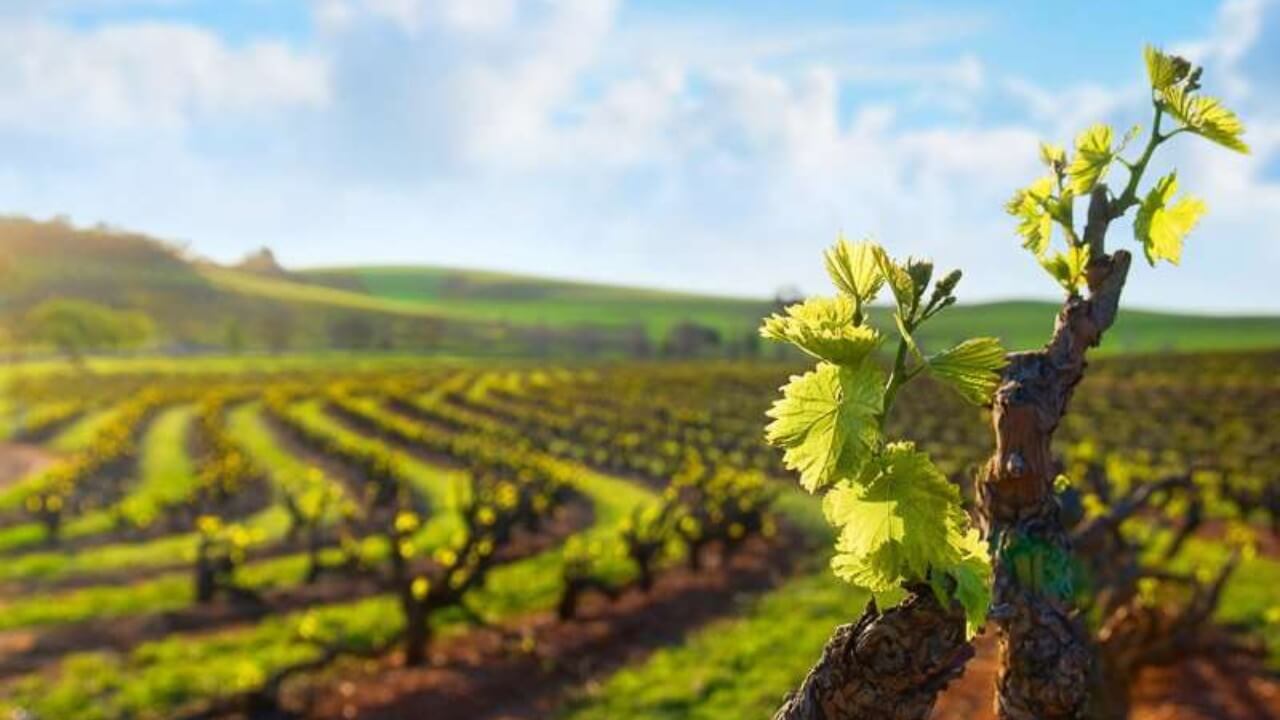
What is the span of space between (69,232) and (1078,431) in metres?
134

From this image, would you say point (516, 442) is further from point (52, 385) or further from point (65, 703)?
point (52, 385)

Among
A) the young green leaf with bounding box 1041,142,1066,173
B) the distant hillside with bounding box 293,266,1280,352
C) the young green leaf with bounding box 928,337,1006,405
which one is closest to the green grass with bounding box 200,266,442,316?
the distant hillside with bounding box 293,266,1280,352

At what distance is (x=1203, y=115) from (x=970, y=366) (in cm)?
95

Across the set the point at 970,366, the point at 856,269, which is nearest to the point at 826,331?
the point at 856,269

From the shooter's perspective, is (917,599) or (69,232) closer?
(917,599)

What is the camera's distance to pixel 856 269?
1.73 metres

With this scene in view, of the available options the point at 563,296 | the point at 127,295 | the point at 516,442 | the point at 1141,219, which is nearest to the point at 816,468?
the point at 1141,219

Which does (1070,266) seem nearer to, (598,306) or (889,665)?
(889,665)

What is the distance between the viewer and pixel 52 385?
6444 centimetres

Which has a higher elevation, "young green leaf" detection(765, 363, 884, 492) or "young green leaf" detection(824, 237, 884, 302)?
"young green leaf" detection(824, 237, 884, 302)

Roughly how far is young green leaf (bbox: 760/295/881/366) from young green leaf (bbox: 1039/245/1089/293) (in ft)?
3.38

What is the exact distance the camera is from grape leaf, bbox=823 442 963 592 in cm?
173

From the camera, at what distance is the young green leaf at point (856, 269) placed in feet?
5.60

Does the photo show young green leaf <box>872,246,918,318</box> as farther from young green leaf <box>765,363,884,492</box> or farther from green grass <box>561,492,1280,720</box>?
green grass <box>561,492,1280,720</box>
